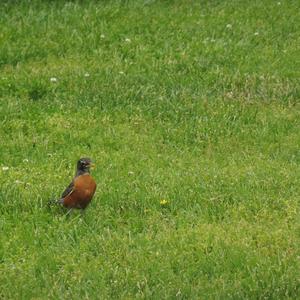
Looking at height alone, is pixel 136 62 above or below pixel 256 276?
below

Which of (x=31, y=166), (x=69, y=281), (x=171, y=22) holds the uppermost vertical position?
(x=69, y=281)

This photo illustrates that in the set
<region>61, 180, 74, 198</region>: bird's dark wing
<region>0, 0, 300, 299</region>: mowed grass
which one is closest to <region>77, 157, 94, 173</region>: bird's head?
<region>61, 180, 74, 198</region>: bird's dark wing

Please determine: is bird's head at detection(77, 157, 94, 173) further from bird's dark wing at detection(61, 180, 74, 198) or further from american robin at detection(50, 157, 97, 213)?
bird's dark wing at detection(61, 180, 74, 198)

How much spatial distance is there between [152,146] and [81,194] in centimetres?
240

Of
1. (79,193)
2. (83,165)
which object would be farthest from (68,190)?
(83,165)

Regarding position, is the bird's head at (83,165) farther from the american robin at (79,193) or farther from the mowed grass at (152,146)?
the mowed grass at (152,146)

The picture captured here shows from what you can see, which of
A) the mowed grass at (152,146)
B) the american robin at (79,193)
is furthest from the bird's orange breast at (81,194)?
the mowed grass at (152,146)

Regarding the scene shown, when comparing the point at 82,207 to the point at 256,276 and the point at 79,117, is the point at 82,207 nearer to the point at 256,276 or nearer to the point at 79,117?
the point at 256,276

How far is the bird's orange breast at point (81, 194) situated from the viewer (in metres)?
8.91

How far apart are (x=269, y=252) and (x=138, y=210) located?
1527 mm

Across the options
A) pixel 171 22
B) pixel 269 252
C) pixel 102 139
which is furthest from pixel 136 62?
pixel 269 252

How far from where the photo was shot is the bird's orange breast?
8.91 m

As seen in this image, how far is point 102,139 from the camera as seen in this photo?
11.3 metres

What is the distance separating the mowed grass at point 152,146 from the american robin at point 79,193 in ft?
0.45
